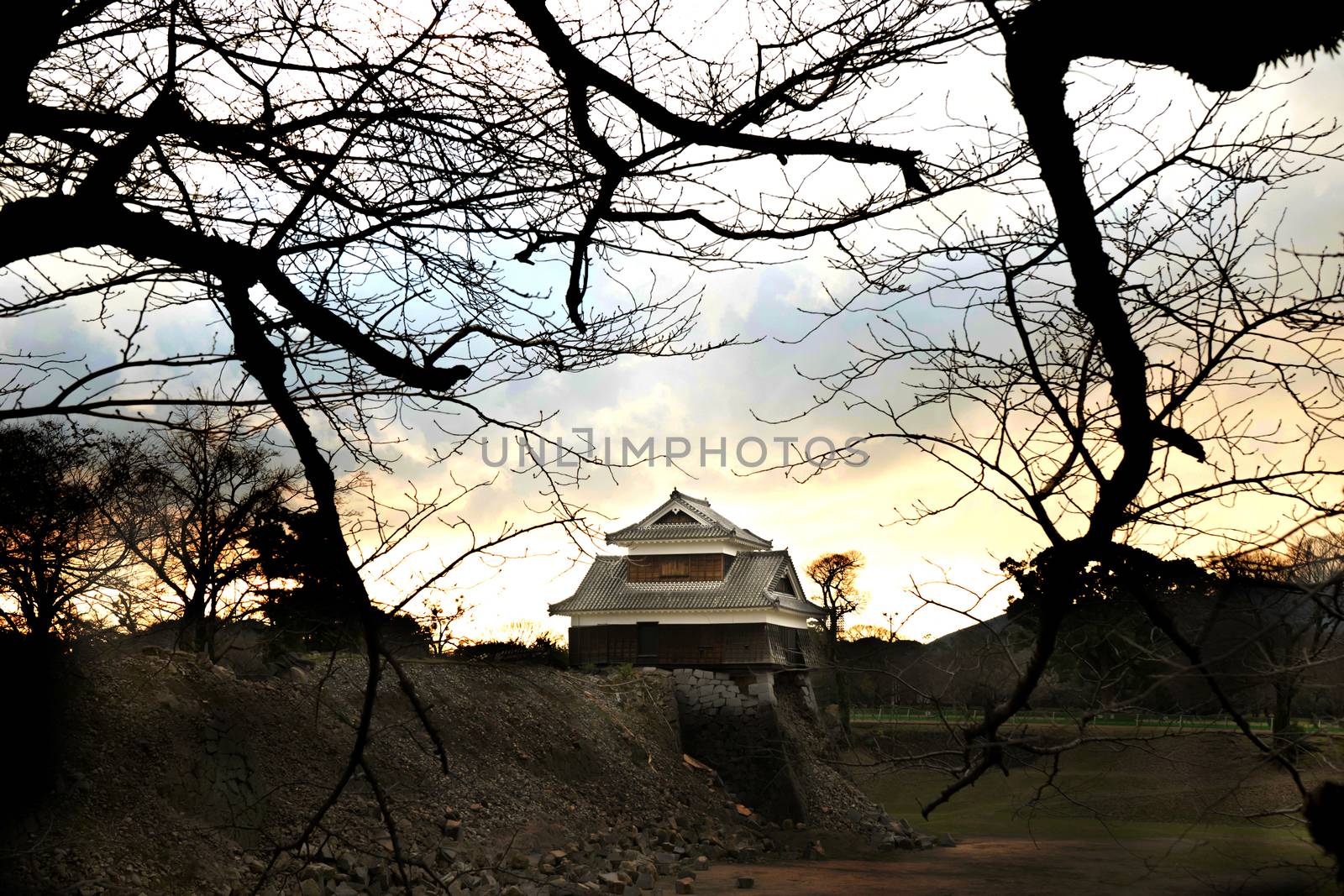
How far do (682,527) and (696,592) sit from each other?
165 centimetres

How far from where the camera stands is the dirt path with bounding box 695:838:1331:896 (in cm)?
1522

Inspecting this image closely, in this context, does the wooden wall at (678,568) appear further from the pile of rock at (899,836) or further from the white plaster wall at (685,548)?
the pile of rock at (899,836)

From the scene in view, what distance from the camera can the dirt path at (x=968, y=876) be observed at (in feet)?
49.9

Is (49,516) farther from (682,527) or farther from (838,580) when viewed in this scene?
(838,580)

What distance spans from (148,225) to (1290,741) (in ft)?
12.6

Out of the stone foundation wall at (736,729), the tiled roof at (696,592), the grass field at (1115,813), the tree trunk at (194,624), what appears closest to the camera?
the tree trunk at (194,624)

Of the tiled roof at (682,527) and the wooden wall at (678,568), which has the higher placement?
the tiled roof at (682,527)

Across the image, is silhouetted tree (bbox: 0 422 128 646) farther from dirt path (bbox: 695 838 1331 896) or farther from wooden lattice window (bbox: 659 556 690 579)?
wooden lattice window (bbox: 659 556 690 579)

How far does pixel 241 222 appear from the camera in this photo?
3873 mm

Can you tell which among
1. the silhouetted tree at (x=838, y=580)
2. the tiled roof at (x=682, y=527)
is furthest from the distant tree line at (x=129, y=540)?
the silhouetted tree at (x=838, y=580)

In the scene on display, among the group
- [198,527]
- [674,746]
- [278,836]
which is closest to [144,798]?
[278,836]

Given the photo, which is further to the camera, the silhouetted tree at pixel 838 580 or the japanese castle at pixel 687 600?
the silhouetted tree at pixel 838 580

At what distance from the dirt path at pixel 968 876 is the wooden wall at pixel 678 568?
8090mm

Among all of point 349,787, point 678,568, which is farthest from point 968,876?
point 349,787
